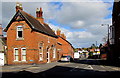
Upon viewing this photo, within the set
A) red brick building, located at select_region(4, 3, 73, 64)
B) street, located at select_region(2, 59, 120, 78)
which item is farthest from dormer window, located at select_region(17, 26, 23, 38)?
street, located at select_region(2, 59, 120, 78)

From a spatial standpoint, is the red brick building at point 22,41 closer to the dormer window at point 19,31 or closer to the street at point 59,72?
the dormer window at point 19,31

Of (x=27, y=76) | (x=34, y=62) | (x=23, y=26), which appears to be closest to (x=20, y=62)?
(x=34, y=62)

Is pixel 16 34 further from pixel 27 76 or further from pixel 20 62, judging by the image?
pixel 27 76

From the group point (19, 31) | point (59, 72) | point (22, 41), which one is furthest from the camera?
point (19, 31)

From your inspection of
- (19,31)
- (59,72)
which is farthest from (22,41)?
(59,72)

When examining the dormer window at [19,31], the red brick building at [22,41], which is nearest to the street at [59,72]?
the red brick building at [22,41]

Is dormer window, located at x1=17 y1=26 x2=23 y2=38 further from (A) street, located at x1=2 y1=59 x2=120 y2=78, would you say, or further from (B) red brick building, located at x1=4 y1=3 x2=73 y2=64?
(A) street, located at x1=2 y1=59 x2=120 y2=78

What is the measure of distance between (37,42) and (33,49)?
1.49 m

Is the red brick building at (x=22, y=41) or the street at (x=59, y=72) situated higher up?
the red brick building at (x=22, y=41)

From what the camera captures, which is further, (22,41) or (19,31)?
(19,31)

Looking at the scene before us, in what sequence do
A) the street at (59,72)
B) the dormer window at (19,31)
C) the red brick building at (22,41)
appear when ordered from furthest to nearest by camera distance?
the dormer window at (19,31) < the red brick building at (22,41) < the street at (59,72)

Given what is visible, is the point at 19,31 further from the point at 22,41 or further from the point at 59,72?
the point at 59,72

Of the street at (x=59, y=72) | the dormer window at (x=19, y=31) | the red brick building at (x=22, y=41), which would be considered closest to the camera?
the street at (x=59, y=72)

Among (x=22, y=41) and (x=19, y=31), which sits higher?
(x=19, y=31)
